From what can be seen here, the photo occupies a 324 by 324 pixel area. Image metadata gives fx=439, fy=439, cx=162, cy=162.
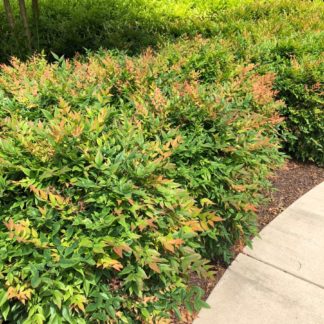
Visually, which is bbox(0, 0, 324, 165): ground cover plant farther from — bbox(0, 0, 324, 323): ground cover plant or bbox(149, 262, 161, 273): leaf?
bbox(149, 262, 161, 273): leaf

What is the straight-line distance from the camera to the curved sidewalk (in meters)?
2.77

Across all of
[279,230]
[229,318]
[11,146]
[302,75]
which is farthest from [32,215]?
[302,75]

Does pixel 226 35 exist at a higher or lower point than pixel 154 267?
higher

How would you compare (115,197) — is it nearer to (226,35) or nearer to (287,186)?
(287,186)

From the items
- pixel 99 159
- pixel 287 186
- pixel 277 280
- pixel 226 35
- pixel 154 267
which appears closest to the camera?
pixel 154 267

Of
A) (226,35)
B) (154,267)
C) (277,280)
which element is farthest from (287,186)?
(154,267)

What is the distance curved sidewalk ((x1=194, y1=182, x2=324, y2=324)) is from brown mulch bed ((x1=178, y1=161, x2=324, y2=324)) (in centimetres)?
15

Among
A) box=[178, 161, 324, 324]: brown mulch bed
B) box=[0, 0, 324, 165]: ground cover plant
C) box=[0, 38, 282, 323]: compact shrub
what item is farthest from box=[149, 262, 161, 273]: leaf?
box=[0, 0, 324, 165]: ground cover plant

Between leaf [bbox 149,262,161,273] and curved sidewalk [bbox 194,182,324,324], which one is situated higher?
leaf [bbox 149,262,161,273]

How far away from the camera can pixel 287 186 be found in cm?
434

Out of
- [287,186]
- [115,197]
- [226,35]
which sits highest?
[226,35]

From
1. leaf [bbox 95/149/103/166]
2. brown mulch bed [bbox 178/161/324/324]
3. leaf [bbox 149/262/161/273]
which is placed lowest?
brown mulch bed [bbox 178/161/324/324]

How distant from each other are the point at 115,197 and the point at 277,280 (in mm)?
1521

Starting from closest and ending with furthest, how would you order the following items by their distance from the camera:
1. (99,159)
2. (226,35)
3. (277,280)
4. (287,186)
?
(99,159)
(277,280)
(287,186)
(226,35)
